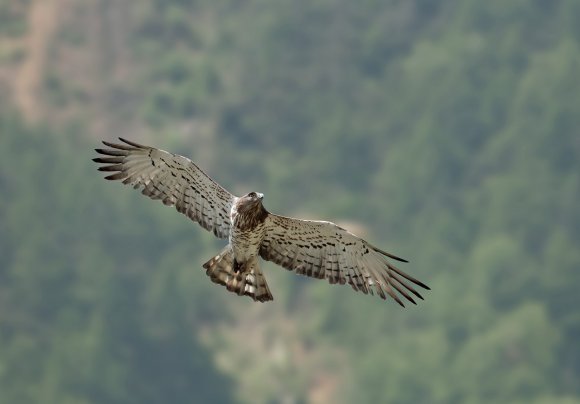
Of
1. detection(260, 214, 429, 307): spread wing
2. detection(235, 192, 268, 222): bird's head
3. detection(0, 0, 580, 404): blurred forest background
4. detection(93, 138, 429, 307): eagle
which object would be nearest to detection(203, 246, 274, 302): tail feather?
detection(93, 138, 429, 307): eagle

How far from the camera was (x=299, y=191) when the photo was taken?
8856cm

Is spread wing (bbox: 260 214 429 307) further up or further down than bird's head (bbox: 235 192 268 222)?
further up

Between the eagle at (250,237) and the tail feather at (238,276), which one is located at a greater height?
the eagle at (250,237)

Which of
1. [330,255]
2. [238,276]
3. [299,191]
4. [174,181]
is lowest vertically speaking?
[238,276]

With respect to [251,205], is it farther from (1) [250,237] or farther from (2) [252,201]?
(1) [250,237]

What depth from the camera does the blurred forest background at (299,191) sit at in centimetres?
7569

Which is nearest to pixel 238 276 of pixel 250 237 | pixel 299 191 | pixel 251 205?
pixel 250 237

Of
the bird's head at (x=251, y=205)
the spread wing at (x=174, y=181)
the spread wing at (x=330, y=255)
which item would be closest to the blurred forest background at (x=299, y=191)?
the spread wing at (x=330, y=255)

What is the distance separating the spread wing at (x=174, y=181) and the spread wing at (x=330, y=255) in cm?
64

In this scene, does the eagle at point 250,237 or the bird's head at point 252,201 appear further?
the eagle at point 250,237

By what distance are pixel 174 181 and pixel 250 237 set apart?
1151mm

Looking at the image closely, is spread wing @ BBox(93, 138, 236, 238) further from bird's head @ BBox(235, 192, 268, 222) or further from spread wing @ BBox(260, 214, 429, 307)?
spread wing @ BBox(260, 214, 429, 307)

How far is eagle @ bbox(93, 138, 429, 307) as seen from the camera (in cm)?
2011

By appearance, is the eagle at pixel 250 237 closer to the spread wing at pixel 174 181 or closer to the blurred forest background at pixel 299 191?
the spread wing at pixel 174 181
